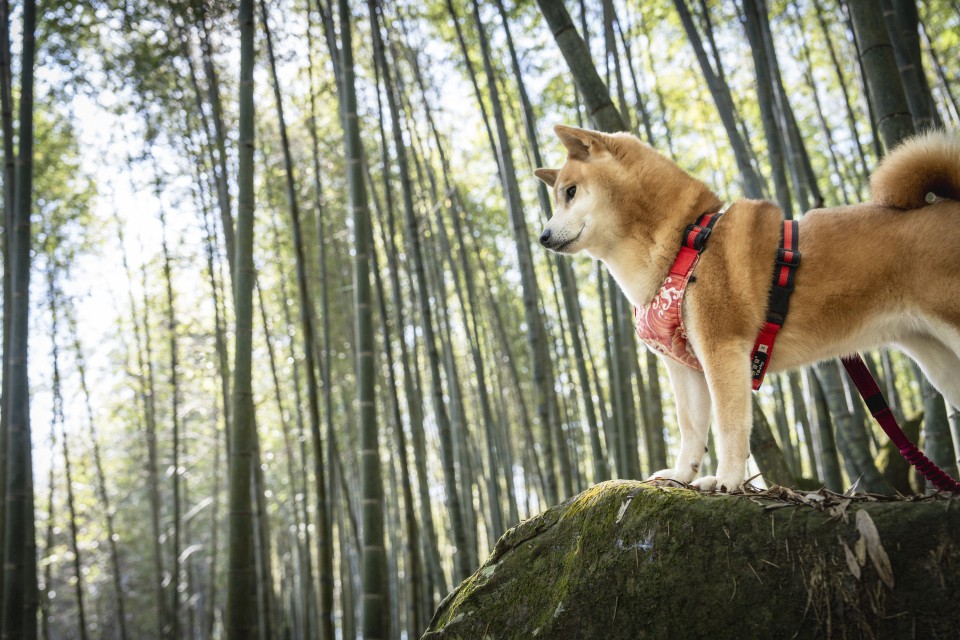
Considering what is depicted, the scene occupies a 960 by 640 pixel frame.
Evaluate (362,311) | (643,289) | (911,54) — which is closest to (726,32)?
(911,54)

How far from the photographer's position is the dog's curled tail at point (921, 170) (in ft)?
5.67

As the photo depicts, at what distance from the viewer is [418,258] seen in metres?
4.81

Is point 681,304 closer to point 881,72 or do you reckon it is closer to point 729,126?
point 881,72

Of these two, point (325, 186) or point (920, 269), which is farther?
point (325, 186)

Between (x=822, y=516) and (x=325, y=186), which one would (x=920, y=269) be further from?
(x=325, y=186)

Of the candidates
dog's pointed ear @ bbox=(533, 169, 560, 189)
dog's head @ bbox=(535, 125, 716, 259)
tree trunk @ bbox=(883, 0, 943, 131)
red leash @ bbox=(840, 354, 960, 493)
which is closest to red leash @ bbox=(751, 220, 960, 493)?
red leash @ bbox=(840, 354, 960, 493)

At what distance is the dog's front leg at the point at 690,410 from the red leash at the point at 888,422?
42 centimetres

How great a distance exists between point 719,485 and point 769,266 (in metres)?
0.61

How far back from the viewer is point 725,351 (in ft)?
6.02

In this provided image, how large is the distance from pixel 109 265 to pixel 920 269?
9.58 metres

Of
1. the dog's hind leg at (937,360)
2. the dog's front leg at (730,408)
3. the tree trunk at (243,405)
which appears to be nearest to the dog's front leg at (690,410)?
the dog's front leg at (730,408)

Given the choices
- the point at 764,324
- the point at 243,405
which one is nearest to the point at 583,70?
the point at 764,324

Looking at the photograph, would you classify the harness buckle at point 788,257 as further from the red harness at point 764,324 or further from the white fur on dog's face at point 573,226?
the white fur on dog's face at point 573,226

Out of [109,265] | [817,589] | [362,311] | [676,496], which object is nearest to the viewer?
[817,589]
